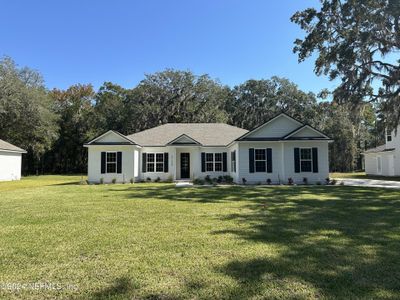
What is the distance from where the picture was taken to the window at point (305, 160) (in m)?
19.0

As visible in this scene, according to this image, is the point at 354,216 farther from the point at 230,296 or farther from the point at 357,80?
the point at 357,80

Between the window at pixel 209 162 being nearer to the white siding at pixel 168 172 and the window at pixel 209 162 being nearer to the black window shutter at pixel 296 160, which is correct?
the white siding at pixel 168 172

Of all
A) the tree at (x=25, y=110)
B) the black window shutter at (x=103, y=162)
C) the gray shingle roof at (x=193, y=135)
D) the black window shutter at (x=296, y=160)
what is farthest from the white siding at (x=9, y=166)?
the black window shutter at (x=296, y=160)

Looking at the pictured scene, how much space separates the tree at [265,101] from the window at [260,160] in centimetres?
2614

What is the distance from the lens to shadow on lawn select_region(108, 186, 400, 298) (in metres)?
3.67

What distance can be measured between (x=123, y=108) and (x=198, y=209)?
33.9 meters

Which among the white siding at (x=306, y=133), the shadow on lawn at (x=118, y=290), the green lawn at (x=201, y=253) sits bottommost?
the shadow on lawn at (x=118, y=290)

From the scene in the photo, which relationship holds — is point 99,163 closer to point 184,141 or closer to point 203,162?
point 184,141

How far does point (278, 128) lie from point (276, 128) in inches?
5.1

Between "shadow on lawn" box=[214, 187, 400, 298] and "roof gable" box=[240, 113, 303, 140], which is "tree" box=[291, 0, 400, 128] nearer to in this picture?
"roof gable" box=[240, 113, 303, 140]

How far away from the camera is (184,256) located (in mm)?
4789

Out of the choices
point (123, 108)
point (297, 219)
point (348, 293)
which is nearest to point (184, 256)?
point (348, 293)

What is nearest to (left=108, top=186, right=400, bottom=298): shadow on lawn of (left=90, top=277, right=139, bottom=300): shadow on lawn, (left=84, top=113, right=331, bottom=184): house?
(left=90, top=277, right=139, bottom=300): shadow on lawn

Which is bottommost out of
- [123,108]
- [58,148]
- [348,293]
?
[348,293]
